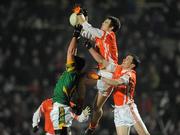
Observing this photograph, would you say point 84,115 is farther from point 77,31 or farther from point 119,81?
point 77,31

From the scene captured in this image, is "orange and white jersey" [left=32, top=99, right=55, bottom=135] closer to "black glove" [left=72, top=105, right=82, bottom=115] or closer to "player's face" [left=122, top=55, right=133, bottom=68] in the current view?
"black glove" [left=72, top=105, right=82, bottom=115]

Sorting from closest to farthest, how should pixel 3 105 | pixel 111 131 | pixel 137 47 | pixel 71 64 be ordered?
1. pixel 71 64
2. pixel 111 131
3. pixel 3 105
4. pixel 137 47

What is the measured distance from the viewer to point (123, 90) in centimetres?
1423

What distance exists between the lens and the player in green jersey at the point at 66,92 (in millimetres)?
13555

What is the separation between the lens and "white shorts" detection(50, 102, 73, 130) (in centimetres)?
1354

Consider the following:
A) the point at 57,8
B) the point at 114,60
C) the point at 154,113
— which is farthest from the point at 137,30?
the point at 114,60

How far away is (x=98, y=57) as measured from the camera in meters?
14.1

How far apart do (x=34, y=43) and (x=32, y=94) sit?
92.7 inches

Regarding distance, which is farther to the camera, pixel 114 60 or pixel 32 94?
pixel 32 94

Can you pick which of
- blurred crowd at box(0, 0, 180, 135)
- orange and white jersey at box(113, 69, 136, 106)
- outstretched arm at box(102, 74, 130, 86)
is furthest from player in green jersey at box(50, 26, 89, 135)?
blurred crowd at box(0, 0, 180, 135)

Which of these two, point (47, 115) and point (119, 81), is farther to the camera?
point (119, 81)

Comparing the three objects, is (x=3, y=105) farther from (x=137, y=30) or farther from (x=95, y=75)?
(x=95, y=75)

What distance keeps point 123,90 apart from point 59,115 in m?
1.46

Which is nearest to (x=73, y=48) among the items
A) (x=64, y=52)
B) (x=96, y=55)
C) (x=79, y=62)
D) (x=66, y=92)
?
(x=79, y=62)
